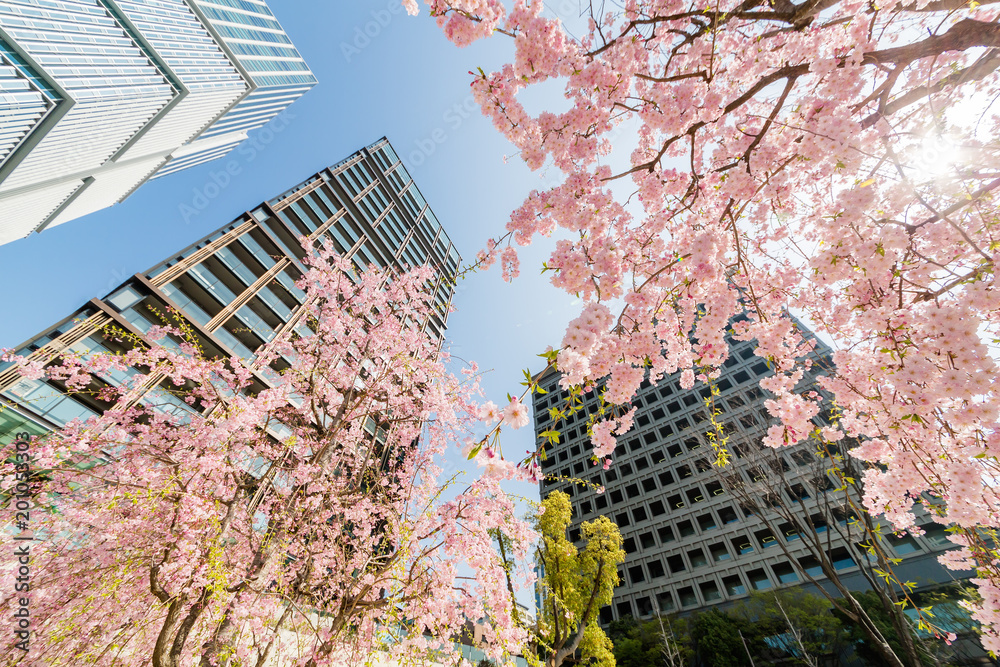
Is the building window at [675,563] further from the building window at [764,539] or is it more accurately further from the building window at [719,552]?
the building window at [764,539]

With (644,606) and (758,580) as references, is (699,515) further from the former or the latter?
(644,606)

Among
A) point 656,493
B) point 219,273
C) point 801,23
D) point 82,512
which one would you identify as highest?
point 219,273

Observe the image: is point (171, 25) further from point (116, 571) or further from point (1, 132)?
point (116, 571)

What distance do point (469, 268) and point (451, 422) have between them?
4.99 metres

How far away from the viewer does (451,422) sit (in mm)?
8648

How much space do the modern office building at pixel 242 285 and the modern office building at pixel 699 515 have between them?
55.4ft

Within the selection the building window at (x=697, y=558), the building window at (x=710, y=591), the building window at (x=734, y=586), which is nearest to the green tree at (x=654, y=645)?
the building window at (x=710, y=591)

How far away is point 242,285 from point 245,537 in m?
18.7

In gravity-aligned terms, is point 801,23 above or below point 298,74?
below

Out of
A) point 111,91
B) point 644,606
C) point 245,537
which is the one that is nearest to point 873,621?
point 644,606

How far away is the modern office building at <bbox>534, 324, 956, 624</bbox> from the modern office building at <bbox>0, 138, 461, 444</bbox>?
1689cm

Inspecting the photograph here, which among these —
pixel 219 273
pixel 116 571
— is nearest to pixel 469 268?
pixel 116 571

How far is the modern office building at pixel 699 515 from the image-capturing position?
19500mm

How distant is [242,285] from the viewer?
19.6m
